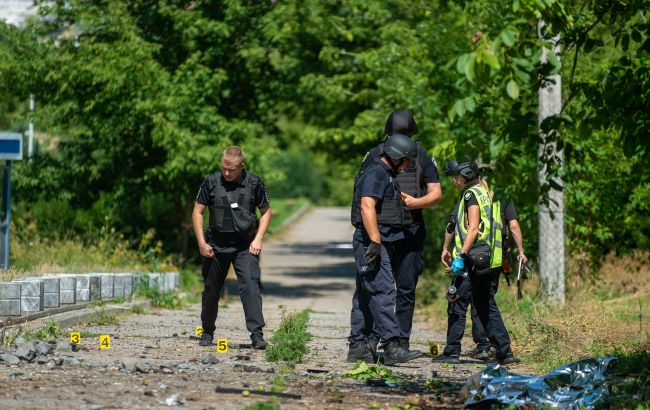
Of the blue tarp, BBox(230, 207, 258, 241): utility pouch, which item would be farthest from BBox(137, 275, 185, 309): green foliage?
the blue tarp

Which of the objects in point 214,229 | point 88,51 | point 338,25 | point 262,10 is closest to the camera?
point 214,229

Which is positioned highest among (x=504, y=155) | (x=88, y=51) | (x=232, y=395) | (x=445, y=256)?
(x=88, y=51)

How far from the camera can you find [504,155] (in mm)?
7441

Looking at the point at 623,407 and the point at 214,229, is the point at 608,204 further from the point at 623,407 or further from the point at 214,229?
the point at 623,407

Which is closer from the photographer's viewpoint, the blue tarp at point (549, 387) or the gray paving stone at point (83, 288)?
the blue tarp at point (549, 387)

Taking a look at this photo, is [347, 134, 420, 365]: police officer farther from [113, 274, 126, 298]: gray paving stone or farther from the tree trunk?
[113, 274, 126, 298]: gray paving stone

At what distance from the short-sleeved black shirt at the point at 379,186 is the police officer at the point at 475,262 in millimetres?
642

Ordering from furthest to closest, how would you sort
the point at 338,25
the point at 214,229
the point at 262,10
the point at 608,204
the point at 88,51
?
the point at 338,25 < the point at 262,10 < the point at 88,51 < the point at 608,204 < the point at 214,229

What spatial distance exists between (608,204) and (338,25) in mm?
7364

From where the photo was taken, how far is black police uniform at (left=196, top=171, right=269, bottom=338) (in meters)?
10.9

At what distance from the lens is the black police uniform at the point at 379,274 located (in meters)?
9.76

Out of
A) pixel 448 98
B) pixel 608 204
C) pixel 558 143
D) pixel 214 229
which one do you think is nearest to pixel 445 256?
pixel 214 229

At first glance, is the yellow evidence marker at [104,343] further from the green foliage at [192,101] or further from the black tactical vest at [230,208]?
the green foliage at [192,101]

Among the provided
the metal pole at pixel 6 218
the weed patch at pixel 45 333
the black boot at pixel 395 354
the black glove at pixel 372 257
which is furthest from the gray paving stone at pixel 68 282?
the black boot at pixel 395 354
